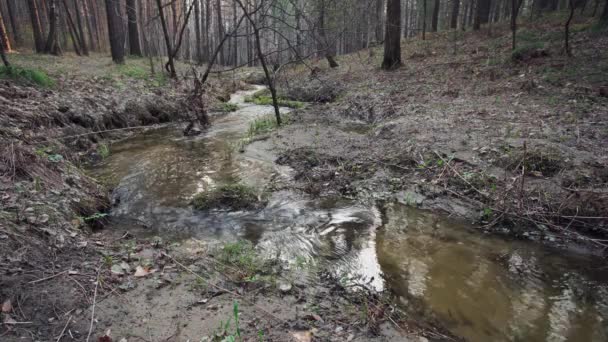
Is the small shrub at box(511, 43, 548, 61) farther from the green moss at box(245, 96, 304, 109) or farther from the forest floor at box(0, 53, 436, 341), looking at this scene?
the forest floor at box(0, 53, 436, 341)

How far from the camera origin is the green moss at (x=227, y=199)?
18.4 feet

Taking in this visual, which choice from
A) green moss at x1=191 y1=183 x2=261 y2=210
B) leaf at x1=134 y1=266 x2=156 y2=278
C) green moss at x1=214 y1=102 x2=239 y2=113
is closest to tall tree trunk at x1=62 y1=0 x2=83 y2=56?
green moss at x1=214 y1=102 x2=239 y2=113

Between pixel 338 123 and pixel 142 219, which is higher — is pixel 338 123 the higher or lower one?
the higher one

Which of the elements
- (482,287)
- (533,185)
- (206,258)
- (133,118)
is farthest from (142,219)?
(133,118)

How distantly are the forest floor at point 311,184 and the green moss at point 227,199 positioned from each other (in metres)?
1.14

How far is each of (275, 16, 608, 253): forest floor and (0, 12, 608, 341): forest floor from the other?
1.4 inches

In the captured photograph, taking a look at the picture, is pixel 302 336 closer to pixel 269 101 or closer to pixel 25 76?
Result: pixel 25 76

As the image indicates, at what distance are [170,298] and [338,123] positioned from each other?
853 centimetres

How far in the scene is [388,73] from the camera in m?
15.2

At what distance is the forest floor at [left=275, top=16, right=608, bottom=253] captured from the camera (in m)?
4.92

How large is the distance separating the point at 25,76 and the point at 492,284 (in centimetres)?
1130

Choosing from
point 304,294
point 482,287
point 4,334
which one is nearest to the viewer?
point 4,334

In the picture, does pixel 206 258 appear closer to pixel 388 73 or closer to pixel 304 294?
pixel 304 294

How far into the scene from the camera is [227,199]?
5680 mm
